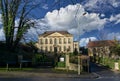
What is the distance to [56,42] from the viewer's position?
472 ft

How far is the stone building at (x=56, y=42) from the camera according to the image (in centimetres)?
13938

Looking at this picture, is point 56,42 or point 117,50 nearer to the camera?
point 117,50

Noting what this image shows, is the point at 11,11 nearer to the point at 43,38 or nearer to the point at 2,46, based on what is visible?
the point at 2,46

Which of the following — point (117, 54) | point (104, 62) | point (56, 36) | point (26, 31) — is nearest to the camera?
point (26, 31)

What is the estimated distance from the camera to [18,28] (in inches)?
2133

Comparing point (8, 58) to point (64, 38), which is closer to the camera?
point (8, 58)

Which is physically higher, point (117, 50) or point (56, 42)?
point (56, 42)

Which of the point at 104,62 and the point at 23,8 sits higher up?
the point at 23,8

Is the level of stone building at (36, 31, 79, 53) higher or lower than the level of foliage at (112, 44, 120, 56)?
higher

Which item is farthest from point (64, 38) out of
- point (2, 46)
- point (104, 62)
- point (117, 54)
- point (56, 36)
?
point (2, 46)

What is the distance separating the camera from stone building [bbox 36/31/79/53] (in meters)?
139

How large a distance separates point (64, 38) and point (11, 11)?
8802 centimetres

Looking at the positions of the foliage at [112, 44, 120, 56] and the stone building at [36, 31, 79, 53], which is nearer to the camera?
the foliage at [112, 44, 120, 56]

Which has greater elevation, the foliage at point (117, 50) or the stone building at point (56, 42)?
the stone building at point (56, 42)
